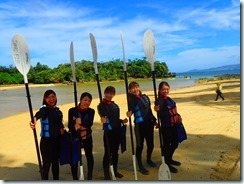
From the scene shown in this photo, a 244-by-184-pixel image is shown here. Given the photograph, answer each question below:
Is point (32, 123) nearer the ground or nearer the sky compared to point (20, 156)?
nearer the sky

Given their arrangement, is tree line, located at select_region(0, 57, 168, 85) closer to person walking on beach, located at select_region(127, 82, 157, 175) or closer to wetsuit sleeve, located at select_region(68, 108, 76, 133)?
person walking on beach, located at select_region(127, 82, 157, 175)

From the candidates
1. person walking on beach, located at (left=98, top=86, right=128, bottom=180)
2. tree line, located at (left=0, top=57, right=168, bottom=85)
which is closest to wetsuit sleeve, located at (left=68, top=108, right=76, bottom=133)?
person walking on beach, located at (left=98, top=86, right=128, bottom=180)

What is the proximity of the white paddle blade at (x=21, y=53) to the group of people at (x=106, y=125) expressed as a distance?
0.30 metres

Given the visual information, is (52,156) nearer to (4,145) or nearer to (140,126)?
(140,126)

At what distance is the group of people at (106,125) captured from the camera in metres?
2.65

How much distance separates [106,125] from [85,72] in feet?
6.85

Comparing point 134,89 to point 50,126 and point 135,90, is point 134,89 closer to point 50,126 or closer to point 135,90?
point 135,90

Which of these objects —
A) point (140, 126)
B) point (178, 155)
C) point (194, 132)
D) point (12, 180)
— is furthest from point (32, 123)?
point (194, 132)

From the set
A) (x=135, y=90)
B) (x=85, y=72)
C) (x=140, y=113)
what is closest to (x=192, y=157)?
(x=140, y=113)

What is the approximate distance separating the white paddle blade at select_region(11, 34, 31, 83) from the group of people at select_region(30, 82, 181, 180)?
0.30 meters

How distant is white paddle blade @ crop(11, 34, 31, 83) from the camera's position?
259 cm

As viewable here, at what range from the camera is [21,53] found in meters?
2.63

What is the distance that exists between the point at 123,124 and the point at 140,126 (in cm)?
20

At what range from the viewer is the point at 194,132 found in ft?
13.3
